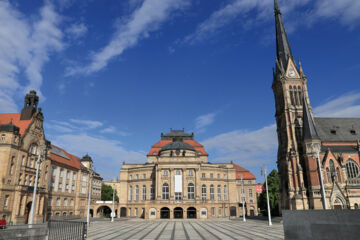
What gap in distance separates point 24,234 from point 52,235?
58.2 inches

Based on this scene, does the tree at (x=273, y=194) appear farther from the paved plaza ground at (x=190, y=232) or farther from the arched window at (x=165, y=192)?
the paved plaza ground at (x=190, y=232)

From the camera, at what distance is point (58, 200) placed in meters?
57.2

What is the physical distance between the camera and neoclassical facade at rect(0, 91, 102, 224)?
39781 millimetres

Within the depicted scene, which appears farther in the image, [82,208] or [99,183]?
[99,183]

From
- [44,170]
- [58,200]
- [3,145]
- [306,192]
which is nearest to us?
[3,145]

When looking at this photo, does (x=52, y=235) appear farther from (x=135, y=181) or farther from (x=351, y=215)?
(x=135, y=181)

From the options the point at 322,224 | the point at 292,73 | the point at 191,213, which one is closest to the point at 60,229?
the point at 322,224

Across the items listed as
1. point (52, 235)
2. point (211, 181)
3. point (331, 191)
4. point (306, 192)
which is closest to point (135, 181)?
point (211, 181)

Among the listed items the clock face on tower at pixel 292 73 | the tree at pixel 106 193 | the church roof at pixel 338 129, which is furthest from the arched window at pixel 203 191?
the tree at pixel 106 193

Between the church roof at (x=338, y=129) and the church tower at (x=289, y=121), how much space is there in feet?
23.6

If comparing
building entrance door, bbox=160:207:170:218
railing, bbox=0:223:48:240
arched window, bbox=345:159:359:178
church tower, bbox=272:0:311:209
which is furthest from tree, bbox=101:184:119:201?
railing, bbox=0:223:48:240

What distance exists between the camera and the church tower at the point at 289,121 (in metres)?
53.2

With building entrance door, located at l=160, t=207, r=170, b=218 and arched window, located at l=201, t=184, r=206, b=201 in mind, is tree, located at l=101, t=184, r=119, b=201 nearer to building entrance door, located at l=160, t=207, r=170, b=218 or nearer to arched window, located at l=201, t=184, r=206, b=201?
building entrance door, located at l=160, t=207, r=170, b=218

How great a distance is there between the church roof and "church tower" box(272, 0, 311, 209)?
719 centimetres
